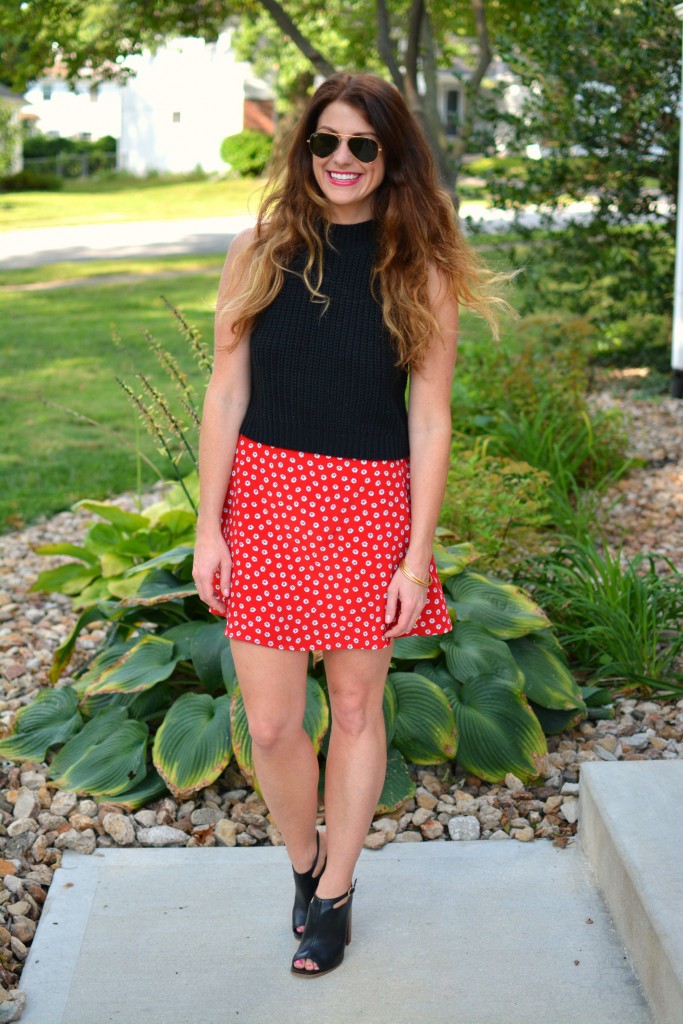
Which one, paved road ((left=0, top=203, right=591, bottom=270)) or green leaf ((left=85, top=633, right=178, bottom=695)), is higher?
paved road ((left=0, top=203, right=591, bottom=270))

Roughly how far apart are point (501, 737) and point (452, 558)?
57 cm

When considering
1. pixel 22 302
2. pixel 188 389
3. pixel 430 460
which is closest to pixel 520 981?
pixel 430 460

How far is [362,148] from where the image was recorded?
2131 mm

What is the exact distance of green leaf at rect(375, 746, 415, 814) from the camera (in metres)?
3.03

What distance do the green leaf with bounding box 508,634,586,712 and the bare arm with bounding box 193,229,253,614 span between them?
1358 mm

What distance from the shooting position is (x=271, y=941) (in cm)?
250

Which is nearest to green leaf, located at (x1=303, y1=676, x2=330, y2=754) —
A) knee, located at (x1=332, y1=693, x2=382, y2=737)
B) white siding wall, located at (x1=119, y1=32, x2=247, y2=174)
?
knee, located at (x1=332, y1=693, x2=382, y2=737)

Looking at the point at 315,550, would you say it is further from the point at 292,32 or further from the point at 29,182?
the point at 29,182

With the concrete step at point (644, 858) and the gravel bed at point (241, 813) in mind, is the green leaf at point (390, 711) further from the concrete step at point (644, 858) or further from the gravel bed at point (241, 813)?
the concrete step at point (644, 858)

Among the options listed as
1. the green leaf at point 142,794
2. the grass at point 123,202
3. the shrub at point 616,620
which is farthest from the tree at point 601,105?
the grass at point 123,202

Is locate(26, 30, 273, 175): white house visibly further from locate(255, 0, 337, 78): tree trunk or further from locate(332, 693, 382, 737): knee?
locate(332, 693, 382, 737): knee

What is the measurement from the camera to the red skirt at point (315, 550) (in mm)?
2164

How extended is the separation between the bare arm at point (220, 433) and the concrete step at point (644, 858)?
3.38 feet

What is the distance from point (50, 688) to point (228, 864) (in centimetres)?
116
